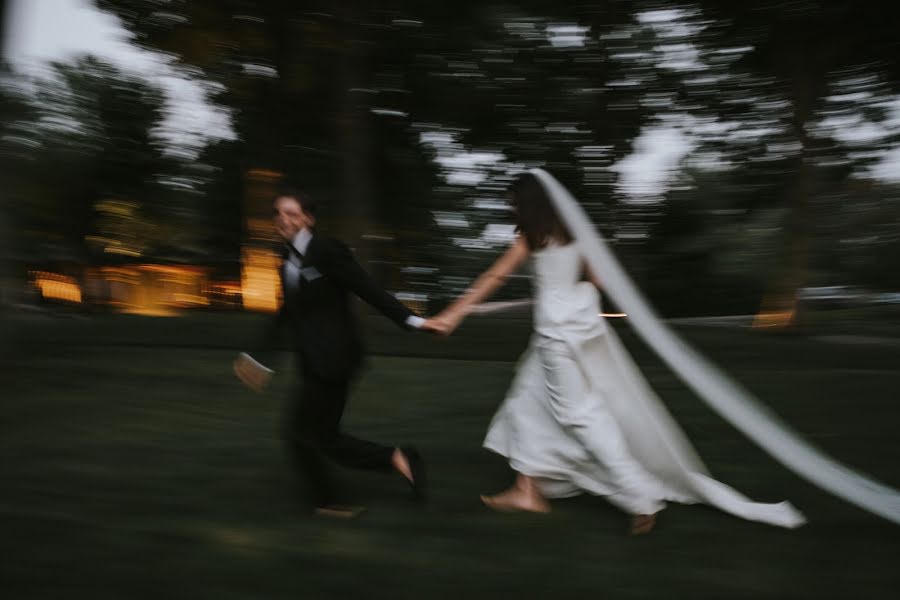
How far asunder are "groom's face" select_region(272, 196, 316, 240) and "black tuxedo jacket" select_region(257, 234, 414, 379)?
11cm

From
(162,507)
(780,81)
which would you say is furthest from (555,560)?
(780,81)

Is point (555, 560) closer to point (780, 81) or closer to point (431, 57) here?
point (431, 57)

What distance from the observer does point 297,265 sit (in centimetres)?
479

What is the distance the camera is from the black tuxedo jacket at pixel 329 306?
471 centimetres

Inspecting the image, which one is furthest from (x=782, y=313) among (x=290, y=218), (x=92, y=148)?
(x=92, y=148)

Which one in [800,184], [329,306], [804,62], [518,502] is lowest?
[518,502]

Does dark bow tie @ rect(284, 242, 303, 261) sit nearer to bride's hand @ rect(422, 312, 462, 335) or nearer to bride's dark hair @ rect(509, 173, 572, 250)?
bride's hand @ rect(422, 312, 462, 335)

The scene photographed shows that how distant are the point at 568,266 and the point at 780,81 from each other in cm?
1410

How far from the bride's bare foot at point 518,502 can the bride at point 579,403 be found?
17cm

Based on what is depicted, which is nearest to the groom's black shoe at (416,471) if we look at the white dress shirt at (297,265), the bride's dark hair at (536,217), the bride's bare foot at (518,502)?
the bride's bare foot at (518,502)

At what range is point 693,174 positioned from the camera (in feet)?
63.6

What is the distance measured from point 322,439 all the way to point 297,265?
103 cm

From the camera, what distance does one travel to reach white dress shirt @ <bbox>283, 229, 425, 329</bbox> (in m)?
4.77

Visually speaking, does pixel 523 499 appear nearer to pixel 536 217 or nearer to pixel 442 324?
pixel 442 324
